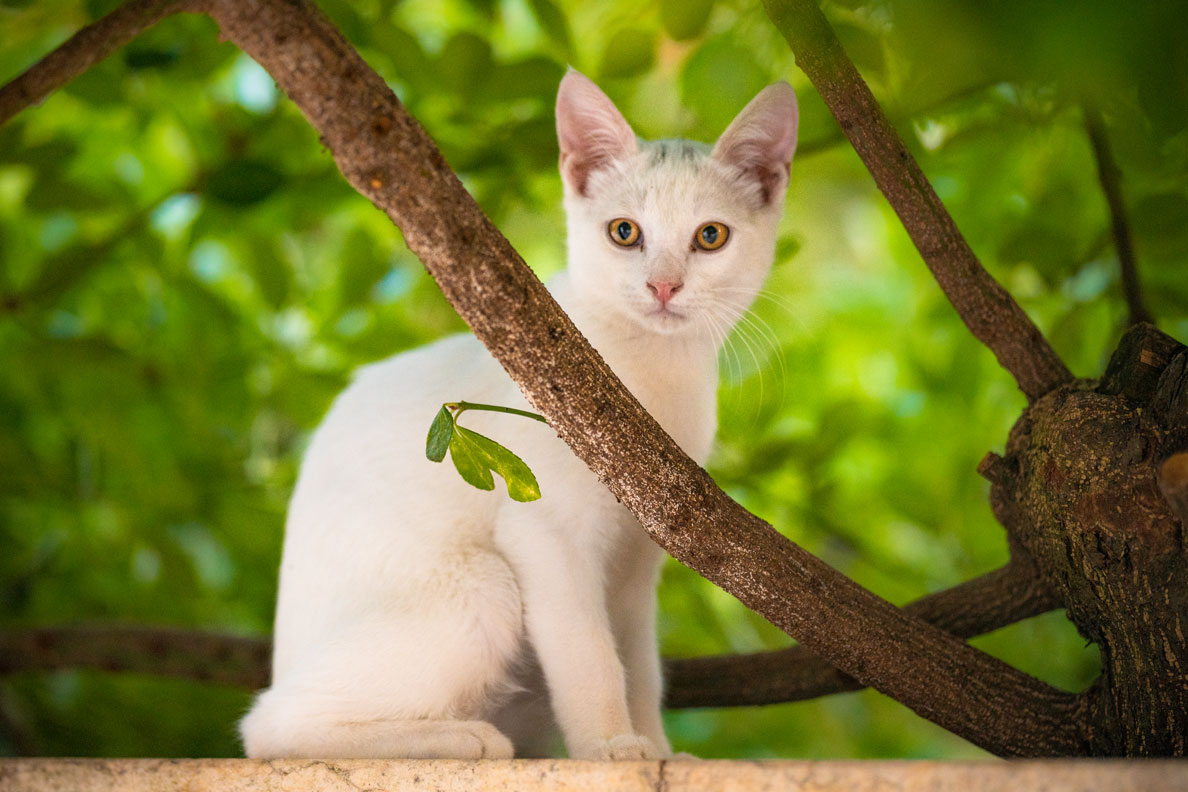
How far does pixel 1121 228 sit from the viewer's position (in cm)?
195

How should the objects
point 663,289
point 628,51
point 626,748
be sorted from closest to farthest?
1. point 626,748
2. point 663,289
3. point 628,51

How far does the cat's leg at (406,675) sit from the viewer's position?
1.61 meters

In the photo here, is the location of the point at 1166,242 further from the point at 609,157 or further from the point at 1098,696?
the point at 609,157

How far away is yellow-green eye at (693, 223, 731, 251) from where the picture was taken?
198 cm

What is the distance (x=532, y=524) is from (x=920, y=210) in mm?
929

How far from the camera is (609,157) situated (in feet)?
6.88

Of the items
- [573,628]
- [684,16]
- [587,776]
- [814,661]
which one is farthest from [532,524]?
[684,16]

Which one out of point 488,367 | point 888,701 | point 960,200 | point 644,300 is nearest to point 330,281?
point 488,367

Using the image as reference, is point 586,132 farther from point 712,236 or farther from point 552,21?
point 712,236

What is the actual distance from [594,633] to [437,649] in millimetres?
290

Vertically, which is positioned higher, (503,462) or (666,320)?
(666,320)

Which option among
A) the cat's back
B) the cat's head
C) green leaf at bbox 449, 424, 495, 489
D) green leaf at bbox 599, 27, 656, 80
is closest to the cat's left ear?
the cat's head

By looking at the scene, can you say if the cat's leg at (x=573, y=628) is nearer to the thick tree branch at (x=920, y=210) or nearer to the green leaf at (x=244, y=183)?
the thick tree branch at (x=920, y=210)

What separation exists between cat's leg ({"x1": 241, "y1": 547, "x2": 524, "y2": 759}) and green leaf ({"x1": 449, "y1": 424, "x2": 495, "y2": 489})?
0.52 m
